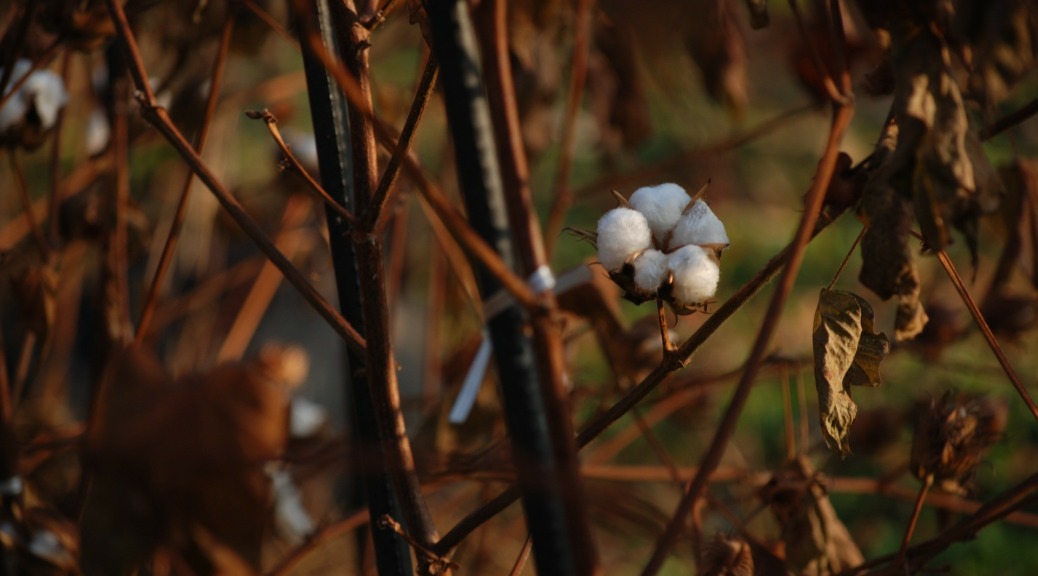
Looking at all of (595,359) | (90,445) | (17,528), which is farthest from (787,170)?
(90,445)

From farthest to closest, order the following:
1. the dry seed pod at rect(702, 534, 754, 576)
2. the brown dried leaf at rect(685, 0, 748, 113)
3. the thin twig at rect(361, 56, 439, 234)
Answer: the brown dried leaf at rect(685, 0, 748, 113) → the dry seed pod at rect(702, 534, 754, 576) → the thin twig at rect(361, 56, 439, 234)

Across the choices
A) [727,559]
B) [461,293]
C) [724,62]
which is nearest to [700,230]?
[727,559]

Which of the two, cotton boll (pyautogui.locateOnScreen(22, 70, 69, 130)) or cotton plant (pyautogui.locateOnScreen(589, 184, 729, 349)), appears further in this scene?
cotton boll (pyautogui.locateOnScreen(22, 70, 69, 130))

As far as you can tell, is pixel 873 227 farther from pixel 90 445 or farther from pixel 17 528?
pixel 17 528

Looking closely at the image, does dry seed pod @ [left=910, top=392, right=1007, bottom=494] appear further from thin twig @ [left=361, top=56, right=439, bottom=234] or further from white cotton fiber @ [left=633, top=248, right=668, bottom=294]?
thin twig @ [left=361, top=56, right=439, bottom=234]

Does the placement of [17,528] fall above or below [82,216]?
below

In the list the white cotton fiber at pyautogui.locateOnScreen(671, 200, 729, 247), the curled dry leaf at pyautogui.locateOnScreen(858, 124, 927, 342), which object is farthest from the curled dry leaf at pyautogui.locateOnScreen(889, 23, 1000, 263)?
the white cotton fiber at pyautogui.locateOnScreen(671, 200, 729, 247)
